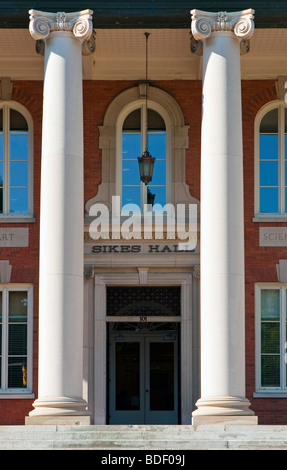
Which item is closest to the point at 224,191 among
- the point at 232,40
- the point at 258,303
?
the point at 232,40

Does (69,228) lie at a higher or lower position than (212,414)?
higher

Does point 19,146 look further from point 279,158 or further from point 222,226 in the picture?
point 222,226

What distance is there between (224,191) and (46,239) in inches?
137

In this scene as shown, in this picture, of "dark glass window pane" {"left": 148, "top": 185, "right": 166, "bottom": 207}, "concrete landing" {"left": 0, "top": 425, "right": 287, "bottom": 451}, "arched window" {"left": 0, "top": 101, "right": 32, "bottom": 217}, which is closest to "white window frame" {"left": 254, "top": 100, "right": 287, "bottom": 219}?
"dark glass window pane" {"left": 148, "top": 185, "right": 166, "bottom": 207}

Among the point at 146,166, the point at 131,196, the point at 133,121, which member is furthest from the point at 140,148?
the point at 146,166

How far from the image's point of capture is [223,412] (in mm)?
21156

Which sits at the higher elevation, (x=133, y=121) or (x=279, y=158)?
(x=133, y=121)

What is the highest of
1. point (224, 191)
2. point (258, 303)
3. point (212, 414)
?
point (224, 191)

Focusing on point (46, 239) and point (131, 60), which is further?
point (131, 60)

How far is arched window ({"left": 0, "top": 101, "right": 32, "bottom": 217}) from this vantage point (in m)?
26.4

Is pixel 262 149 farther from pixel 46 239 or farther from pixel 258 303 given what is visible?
pixel 46 239

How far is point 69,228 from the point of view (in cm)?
2184

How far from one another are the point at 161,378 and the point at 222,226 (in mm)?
5895

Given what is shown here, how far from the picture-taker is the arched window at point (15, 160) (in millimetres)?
26391
